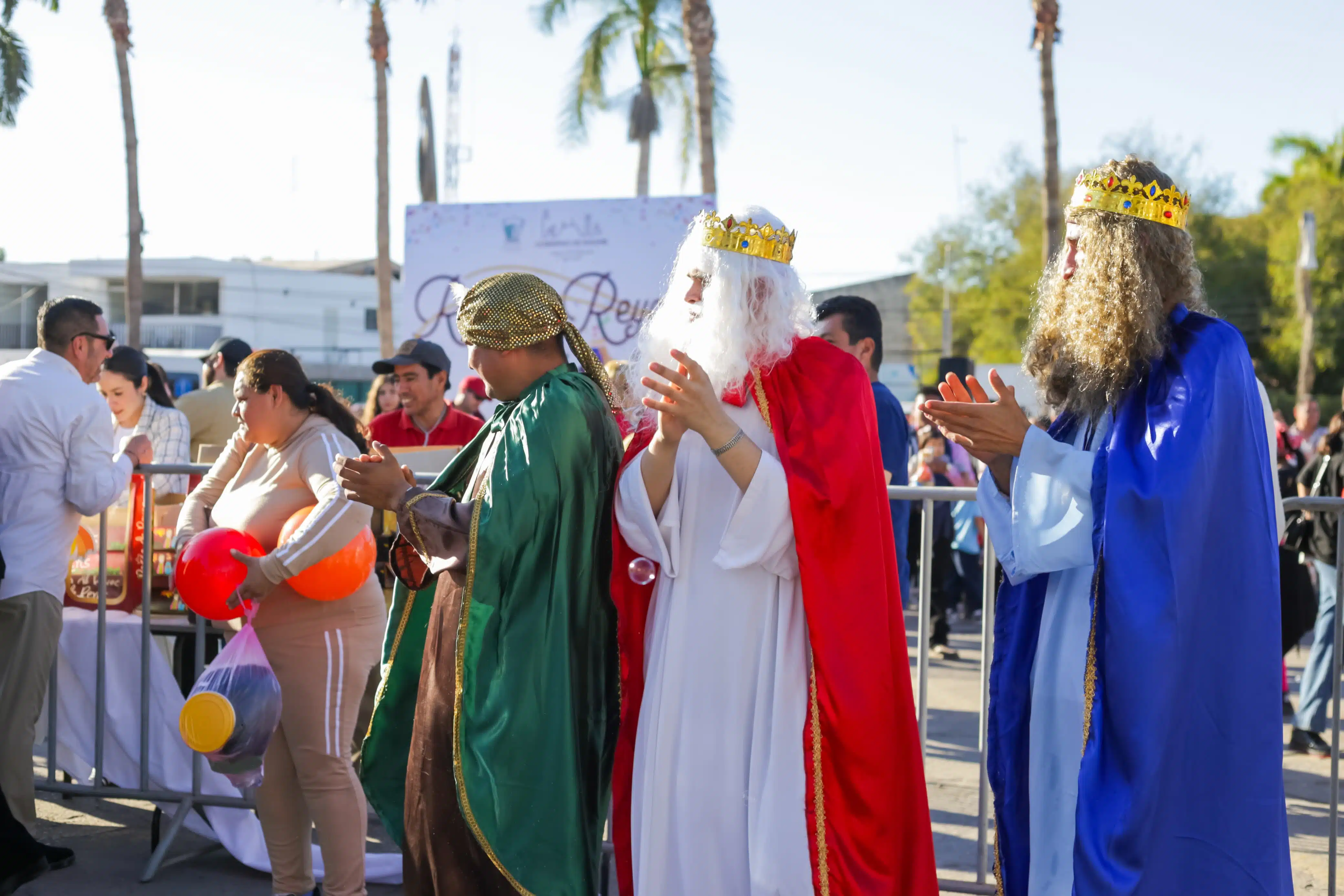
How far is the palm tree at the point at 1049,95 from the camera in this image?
18.0m

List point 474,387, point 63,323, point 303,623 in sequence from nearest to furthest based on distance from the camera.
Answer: point 303,623, point 63,323, point 474,387

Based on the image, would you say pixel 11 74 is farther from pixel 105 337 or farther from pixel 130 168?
pixel 105 337

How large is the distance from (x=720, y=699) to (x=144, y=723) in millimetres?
3064

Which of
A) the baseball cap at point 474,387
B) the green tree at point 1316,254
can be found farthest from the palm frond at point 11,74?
the green tree at point 1316,254

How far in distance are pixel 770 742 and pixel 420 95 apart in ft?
108

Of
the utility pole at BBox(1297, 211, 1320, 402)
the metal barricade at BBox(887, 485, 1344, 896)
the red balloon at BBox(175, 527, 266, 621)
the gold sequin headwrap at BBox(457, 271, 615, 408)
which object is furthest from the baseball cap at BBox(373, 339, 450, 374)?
the utility pole at BBox(1297, 211, 1320, 402)

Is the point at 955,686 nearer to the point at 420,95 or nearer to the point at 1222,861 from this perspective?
the point at 1222,861

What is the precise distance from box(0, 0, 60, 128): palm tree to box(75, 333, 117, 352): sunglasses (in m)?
18.7

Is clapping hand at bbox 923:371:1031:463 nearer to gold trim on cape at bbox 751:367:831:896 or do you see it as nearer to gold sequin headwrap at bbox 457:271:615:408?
gold trim on cape at bbox 751:367:831:896

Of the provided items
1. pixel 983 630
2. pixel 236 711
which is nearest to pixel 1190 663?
pixel 983 630

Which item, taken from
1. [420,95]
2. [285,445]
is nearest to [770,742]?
[285,445]

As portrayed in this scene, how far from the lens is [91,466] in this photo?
15.2 ft

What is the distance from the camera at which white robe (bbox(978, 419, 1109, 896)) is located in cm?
272

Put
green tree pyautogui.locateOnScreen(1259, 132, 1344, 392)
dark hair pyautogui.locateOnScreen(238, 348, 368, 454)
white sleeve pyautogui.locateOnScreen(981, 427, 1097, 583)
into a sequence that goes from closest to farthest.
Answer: white sleeve pyautogui.locateOnScreen(981, 427, 1097, 583), dark hair pyautogui.locateOnScreen(238, 348, 368, 454), green tree pyautogui.locateOnScreen(1259, 132, 1344, 392)
